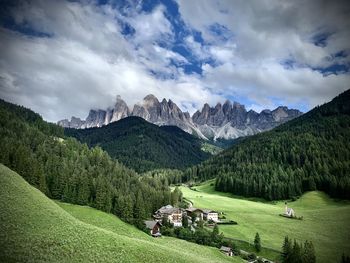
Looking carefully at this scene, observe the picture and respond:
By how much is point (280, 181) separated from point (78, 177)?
12067 cm

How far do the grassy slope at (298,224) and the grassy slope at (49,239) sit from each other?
103 ft

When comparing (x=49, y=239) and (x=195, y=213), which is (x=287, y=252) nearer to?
(x=195, y=213)

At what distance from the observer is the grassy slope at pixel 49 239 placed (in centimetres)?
5222

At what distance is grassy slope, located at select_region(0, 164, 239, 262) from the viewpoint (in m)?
52.2

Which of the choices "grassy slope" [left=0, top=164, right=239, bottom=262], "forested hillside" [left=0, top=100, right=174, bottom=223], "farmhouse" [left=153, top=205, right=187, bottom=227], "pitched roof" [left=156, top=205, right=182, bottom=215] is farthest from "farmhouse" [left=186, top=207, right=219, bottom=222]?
"grassy slope" [left=0, top=164, right=239, bottom=262]

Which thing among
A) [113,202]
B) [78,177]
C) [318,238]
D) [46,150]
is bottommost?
[318,238]

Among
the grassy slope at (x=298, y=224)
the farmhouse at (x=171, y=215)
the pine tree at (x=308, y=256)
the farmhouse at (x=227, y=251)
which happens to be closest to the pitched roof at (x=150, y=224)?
the farmhouse at (x=171, y=215)

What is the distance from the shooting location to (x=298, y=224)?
113625mm

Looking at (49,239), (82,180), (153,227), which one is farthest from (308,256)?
(82,180)

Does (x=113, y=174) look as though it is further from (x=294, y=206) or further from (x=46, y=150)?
(x=294, y=206)

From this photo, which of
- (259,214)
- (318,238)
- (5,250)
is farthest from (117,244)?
(259,214)

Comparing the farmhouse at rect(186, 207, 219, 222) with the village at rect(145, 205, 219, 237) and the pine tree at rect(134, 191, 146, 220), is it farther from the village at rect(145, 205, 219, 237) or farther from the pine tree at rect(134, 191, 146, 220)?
the pine tree at rect(134, 191, 146, 220)

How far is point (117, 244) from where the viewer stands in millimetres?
62031

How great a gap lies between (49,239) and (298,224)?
89.2 meters
